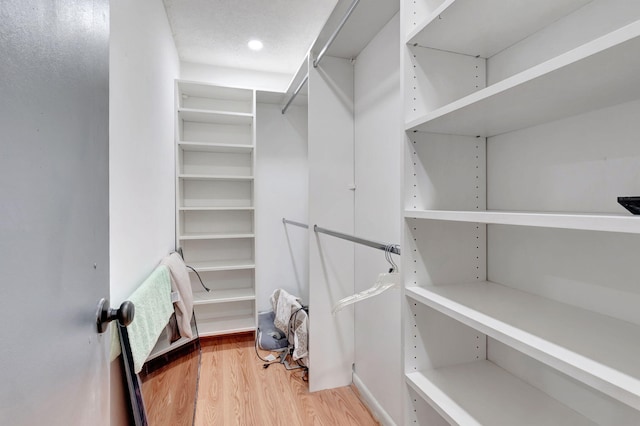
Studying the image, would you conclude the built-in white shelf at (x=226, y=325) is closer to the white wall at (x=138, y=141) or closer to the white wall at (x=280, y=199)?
the white wall at (x=280, y=199)

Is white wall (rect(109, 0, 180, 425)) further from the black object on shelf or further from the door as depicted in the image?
the black object on shelf

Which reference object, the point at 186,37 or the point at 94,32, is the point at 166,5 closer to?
the point at 186,37

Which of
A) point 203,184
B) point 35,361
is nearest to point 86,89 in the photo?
point 35,361

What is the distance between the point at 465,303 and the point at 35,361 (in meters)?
0.94

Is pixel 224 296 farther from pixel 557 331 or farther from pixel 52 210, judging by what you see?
pixel 557 331

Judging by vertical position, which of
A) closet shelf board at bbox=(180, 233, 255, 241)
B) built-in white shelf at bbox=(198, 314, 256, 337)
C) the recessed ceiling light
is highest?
the recessed ceiling light

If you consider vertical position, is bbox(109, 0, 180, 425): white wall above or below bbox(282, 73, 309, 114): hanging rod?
below

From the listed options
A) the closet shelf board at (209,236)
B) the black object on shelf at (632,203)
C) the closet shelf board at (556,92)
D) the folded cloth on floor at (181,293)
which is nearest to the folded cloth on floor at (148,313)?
the folded cloth on floor at (181,293)

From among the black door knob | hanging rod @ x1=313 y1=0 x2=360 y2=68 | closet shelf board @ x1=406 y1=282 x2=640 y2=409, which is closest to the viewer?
closet shelf board @ x1=406 y1=282 x2=640 y2=409

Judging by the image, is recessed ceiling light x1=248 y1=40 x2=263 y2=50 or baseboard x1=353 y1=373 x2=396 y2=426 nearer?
baseboard x1=353 y1=373 x2=396 y2=426

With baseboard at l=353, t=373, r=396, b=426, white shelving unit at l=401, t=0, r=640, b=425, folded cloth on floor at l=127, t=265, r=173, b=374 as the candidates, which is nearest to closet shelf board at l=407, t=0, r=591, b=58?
white shelving unit at l=401, t=0, r=640, b=425

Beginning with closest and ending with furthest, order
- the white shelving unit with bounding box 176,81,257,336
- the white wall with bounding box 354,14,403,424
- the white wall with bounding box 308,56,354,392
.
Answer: the white wall with bounding box 354,14,403,424
the white wall with bounding box 308,56,354,392
the white shelving unit with bounding box 176,81,257,336

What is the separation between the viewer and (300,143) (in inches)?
131

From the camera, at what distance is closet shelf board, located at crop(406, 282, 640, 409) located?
1.64ft
